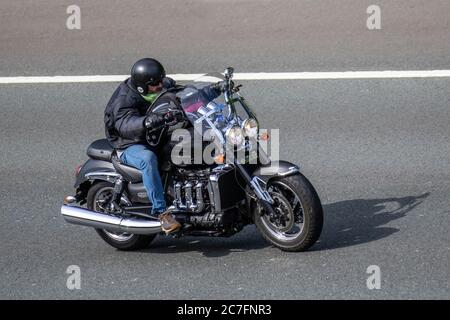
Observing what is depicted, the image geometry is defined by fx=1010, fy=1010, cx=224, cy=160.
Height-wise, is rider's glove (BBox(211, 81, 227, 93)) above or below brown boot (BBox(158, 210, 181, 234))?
above

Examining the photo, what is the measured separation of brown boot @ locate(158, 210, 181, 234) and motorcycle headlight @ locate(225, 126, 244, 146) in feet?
2.95

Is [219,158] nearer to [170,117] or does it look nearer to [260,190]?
[260,190]

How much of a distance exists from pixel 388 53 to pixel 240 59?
204 centimetres

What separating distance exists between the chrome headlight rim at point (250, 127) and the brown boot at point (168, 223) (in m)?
1.02

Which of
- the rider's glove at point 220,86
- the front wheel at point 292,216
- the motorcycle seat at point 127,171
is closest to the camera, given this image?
the front wheel at point 292,216

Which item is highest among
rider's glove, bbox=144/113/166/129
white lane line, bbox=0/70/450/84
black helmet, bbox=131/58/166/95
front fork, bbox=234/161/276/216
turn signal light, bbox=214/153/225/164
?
black helmet, bbox=131/58/166/95

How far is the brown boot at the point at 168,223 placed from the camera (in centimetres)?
902

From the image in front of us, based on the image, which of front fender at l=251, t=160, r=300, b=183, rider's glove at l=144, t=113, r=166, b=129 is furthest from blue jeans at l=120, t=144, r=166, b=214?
front fender at l=251, t=160, r=300, b=183

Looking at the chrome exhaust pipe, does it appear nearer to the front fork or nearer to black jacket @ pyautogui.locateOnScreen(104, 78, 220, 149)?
black jacket @ pyautogui.locateOnScreen(104, 78, 220, 149)

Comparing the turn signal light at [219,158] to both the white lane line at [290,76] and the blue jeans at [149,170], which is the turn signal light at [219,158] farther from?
the white lane line at [290,76]

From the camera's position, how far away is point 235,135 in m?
8.83

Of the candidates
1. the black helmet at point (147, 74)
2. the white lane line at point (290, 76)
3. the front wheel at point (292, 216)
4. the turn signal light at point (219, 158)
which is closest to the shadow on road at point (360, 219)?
the front wheel at point (292, 216)

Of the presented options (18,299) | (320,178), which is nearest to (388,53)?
(320,178)

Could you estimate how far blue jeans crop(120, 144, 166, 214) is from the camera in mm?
9086
